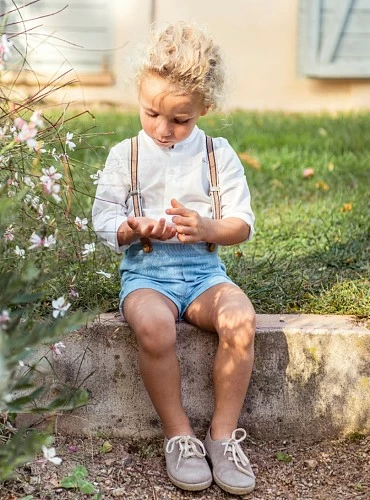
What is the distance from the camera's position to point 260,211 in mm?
3971

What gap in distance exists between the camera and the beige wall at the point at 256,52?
813 centimetres

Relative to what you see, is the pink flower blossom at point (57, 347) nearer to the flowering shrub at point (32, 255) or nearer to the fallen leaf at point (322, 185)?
the flowering shrub at point (32, 255)

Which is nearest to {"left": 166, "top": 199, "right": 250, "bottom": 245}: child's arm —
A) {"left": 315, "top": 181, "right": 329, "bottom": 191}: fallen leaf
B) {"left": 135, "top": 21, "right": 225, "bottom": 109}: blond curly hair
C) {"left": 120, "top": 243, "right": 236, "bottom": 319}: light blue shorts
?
{"left": 120, "top": 243, "right": 236, "bottom": 319}: light blue shorts

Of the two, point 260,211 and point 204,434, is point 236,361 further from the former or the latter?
point 260,211

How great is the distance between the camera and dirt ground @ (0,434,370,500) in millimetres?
2371

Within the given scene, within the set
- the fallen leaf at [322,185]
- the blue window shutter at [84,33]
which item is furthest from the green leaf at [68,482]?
the blue window shutter at [84,33]

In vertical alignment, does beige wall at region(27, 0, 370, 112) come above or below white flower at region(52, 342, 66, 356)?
below

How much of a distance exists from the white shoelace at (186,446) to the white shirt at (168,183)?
A: 572 millimetres

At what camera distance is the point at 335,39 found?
817cm

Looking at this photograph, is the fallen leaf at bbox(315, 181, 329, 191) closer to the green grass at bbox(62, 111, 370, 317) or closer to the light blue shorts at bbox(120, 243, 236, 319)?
the green grass at bbox(62, 111, 370, 317)

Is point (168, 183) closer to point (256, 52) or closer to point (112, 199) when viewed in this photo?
point (112, 199)

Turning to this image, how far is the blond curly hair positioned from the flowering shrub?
0.28 meters

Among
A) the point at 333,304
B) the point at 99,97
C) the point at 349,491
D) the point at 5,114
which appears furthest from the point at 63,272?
the point at 99,97

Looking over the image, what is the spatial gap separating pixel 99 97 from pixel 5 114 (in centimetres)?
598
